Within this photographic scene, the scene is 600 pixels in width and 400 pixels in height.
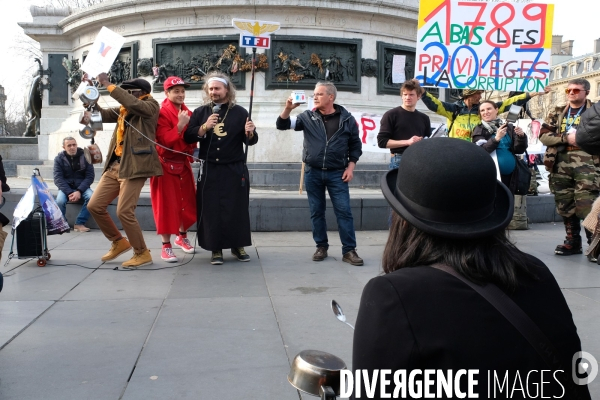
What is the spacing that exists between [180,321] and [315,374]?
9.22ft

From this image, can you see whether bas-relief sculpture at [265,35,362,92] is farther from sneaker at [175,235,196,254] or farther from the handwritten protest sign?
sneaker at [175,235,196,254]

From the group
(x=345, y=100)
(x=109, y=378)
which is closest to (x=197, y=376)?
(x=109, y=378)

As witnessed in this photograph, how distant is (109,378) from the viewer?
3180mm

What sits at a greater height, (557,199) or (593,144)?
(593,144)

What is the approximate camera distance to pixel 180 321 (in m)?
4.23

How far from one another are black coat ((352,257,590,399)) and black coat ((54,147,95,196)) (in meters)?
8.28

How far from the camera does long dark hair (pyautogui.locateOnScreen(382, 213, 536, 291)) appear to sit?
1.48 m

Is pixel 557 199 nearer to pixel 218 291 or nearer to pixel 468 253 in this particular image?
pixel 218 291

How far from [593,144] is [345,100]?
8.82m

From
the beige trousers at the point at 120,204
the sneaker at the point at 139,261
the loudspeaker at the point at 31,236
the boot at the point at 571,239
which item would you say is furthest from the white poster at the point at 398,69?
the loudspeaker at the point at 31,236

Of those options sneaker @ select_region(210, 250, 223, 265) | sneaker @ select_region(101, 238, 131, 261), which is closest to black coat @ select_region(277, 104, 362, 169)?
sneaker @ select_region(210, 250, 223, 265)

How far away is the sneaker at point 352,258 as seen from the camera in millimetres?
6309

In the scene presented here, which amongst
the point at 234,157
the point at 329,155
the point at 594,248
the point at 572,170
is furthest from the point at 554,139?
the point at 234,157

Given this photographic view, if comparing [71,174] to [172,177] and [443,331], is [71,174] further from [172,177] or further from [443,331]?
[443,331]
